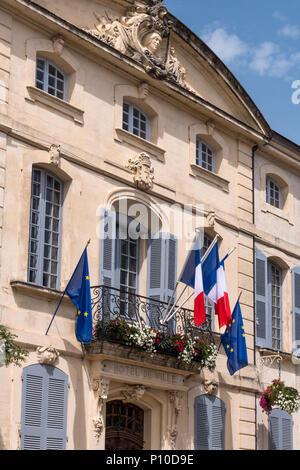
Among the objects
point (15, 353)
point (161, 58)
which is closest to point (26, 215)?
point (15, 353)

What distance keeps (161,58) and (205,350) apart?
6483 mm

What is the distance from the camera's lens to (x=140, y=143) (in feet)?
69.3

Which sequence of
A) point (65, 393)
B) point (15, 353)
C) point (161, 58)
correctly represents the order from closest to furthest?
point (15, 353)
point (65, 393)
point (161, 58)

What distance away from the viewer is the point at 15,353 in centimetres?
1703

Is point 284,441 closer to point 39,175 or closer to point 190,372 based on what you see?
point 190,372

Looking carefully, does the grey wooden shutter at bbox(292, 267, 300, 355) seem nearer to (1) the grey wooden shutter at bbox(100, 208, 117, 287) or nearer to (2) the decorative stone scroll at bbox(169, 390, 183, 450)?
(2) the decorative stone scroll at bbox(169, 390, 183, 450)

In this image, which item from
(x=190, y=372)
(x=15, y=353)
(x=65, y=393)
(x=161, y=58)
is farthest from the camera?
(x=161, y=58)

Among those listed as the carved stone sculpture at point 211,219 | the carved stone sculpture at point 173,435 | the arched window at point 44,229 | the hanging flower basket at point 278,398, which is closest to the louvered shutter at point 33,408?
the arched window at point 44,229

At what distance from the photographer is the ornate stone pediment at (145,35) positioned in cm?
2095

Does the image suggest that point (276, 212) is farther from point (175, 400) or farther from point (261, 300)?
point (175, 400)

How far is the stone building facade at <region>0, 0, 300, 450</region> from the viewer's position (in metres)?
18.1

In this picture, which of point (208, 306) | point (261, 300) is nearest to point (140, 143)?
point (208, 306)

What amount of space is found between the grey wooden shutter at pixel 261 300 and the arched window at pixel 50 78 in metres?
6.62

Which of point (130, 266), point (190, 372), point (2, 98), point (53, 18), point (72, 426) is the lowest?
point (72, 426)
